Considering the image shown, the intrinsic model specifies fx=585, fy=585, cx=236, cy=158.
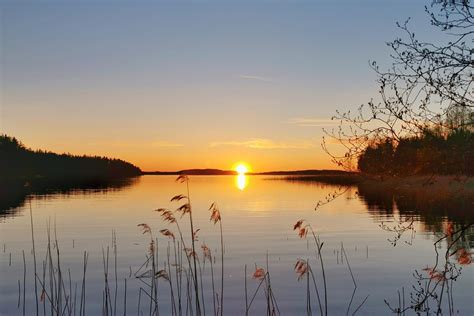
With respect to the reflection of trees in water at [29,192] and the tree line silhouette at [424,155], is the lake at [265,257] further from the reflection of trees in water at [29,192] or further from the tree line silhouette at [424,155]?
the reflection of trees in water at [29,192]

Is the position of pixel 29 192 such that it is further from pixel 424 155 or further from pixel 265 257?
pixel 424 155

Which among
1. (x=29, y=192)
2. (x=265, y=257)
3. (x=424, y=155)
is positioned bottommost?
(x=265, y=257)

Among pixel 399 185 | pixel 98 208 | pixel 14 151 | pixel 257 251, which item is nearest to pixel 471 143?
pixel 399 185

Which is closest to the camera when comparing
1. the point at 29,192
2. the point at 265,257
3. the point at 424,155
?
the point at 424,155

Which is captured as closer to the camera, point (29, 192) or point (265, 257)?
point (265, 257)

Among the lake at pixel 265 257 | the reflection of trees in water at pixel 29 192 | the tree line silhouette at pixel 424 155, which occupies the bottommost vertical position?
the lake at pixel 265 257

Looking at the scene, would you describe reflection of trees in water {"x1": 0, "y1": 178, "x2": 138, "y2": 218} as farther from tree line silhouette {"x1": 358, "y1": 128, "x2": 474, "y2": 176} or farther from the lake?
tree line silhouette {"x1": 358, "y1": 128, "x2": 474, "y2": 176}

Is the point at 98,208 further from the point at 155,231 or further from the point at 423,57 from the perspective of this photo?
the point at 423,57

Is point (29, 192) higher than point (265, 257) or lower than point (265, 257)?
higher

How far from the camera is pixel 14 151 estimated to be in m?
164

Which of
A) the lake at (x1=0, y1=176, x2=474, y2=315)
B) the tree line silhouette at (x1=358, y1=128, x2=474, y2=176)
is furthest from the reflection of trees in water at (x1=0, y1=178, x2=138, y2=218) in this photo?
the tree line silhouette at (x1=358, y1=128, x2=474, y2=176)

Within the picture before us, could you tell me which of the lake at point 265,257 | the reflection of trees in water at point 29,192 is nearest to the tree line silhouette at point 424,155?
the lake at point 265,257

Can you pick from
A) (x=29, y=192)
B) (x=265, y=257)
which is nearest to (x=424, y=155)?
(x=265, y=257)

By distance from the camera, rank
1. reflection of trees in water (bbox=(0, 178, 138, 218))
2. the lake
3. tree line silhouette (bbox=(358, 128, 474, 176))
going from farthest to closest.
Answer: reflection of trees in water (bbox=(0, 178, 138, 218)) → the lake → tree line silhouette (bbox=(358, 128, 474, 176))
